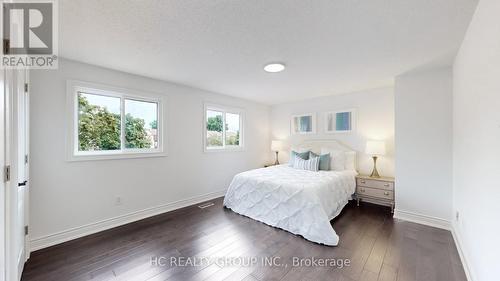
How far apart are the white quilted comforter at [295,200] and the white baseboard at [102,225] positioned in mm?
874

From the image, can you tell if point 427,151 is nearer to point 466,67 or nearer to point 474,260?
point 466,67

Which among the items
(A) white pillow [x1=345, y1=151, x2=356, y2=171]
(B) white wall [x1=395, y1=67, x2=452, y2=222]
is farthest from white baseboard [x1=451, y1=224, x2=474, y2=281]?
(A) white pillow [x1=345, y1=151, x2=356, y2=171]

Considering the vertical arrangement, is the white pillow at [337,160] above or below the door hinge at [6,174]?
below

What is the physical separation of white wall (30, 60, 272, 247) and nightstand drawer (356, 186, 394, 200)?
267 centimetres

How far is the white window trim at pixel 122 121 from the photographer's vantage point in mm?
2460

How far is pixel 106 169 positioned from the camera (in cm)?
275

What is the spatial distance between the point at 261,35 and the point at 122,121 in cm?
243

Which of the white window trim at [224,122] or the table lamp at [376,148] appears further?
the white window trim at [224,122]

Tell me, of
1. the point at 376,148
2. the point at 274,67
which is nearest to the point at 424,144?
the point at 376,148

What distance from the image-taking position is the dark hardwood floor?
1.79 metres

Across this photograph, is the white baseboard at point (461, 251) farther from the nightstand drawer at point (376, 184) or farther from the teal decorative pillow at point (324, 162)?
the teal decorative pillow at point (324, 162)

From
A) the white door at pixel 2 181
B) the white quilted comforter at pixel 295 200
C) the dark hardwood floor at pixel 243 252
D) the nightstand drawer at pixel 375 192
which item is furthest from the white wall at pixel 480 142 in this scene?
the white door at pixel 2 181

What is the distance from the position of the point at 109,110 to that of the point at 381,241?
4036 millimetres

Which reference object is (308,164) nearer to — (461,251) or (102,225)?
(461,251)
